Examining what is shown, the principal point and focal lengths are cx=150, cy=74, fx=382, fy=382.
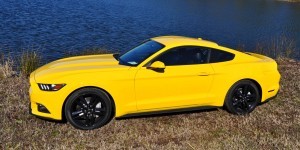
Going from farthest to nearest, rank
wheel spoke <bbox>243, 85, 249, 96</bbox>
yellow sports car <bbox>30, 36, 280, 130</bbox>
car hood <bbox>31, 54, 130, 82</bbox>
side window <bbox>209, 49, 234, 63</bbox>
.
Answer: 1. wheel spoke <bbox>243, 85, 249, 96</bbox>
2. side window <bbox>209, 49, 234, 63</bbox>
3. car hood <bbox>31, 54, 130, 82</bbox>
4. yellow sports car <bbox>30, 36, 280, 130</bbox>

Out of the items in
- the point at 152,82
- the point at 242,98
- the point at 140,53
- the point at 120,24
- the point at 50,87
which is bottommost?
the point at 120,24

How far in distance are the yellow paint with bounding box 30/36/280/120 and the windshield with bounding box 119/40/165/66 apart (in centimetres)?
13

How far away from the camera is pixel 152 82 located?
6590 millimetres

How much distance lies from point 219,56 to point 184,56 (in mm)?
731

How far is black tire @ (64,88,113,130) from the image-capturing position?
6273mm

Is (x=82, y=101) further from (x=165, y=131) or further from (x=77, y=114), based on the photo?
(x=165, y=131)

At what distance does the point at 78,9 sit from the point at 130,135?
972 inches

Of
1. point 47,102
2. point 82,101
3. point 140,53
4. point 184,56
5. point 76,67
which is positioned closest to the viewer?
point 47,102

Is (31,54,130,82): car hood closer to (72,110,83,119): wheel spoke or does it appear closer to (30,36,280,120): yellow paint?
(30,36,280,120): yellow paint

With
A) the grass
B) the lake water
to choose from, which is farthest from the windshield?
the lake water

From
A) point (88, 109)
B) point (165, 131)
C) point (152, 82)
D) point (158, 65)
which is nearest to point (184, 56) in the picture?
point (158, 65)

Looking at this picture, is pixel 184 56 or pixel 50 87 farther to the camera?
pixel 184 56

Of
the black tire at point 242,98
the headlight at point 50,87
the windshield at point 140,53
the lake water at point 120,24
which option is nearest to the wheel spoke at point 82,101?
the headlight at point 50,87

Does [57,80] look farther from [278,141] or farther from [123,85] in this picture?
[278,141]
